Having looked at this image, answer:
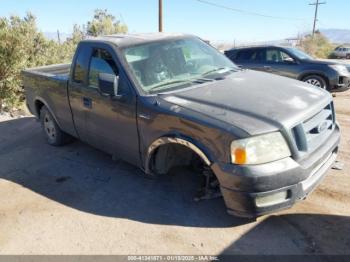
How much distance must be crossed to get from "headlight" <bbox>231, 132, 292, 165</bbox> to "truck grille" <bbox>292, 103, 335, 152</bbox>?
0.19m

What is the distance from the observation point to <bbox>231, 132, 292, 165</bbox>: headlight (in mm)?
2832

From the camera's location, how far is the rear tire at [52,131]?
18.7 feet

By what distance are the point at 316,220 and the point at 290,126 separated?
3.70 feet

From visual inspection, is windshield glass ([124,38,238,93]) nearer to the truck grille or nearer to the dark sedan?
the truck grille

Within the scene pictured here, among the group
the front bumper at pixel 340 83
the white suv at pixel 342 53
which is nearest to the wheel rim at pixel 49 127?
the front bumper at pixel 340 83

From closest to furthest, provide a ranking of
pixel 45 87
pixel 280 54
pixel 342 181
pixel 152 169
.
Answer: pixel 152 169
pixel 342 181
pixel 45 87
pixel 280 54

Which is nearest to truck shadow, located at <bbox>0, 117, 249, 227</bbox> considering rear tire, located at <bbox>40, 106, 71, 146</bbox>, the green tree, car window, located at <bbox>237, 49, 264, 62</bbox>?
rear tire, located at <bbox>40, 106, 71, 146</bbox>

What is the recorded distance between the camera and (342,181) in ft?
13.5

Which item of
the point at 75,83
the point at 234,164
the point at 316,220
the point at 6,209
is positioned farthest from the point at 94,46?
the point at 316,220

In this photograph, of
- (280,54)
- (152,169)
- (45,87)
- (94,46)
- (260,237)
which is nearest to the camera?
(260,237)

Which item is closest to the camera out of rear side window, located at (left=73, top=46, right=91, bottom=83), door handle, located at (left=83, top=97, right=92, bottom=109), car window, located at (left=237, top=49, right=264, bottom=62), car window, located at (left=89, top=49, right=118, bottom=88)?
car window, located at (left=89, top=49, right=118, bottom=88)

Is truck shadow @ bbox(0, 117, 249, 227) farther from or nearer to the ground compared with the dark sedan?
nearer to the ground

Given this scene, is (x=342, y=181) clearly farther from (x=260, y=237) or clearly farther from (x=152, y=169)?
(x=152, y=169)

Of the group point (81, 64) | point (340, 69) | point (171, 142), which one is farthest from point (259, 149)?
point (340, 69)
